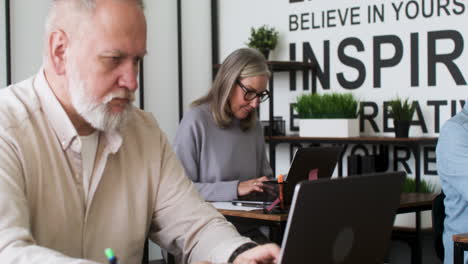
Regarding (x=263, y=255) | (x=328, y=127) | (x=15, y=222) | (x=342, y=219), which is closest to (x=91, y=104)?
(x=15, y=222)

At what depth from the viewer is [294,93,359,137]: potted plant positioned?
481 cm

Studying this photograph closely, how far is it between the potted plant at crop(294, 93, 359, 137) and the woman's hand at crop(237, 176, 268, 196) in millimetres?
1478

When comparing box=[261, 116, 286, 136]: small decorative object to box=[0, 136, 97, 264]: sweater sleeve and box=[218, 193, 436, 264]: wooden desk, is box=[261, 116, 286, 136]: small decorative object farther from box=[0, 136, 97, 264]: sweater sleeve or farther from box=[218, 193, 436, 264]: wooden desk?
box=[0, 136, 97, 264]: sweater sleeve

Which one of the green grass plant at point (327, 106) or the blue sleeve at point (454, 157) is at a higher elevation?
the green grass plant at point (327, 106)

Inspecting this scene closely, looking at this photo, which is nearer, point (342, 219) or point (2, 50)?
point (342, 219)

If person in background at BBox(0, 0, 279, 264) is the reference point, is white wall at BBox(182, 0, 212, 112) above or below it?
above

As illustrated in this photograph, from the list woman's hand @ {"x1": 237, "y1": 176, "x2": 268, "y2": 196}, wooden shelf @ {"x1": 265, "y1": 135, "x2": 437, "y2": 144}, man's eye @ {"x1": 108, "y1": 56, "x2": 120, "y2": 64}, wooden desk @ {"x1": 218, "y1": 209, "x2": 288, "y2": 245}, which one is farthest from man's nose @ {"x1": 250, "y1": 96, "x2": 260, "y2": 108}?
man's eye @ {"x1": 108, "y1": 56, "x2": 120, "y2": 64}

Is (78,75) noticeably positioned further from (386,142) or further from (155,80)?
(155,80)

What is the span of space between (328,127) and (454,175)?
1861 mm

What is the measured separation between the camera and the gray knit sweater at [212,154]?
351cm

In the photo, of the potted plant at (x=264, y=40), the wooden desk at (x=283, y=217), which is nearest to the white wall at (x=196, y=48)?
the potted plant at (x=264, y=40)

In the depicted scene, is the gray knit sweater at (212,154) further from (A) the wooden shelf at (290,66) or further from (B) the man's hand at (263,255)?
(B) the man's hand at (263,255)

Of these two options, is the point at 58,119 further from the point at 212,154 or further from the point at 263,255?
the point at 212,154

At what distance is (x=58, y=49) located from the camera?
1.71 meters
